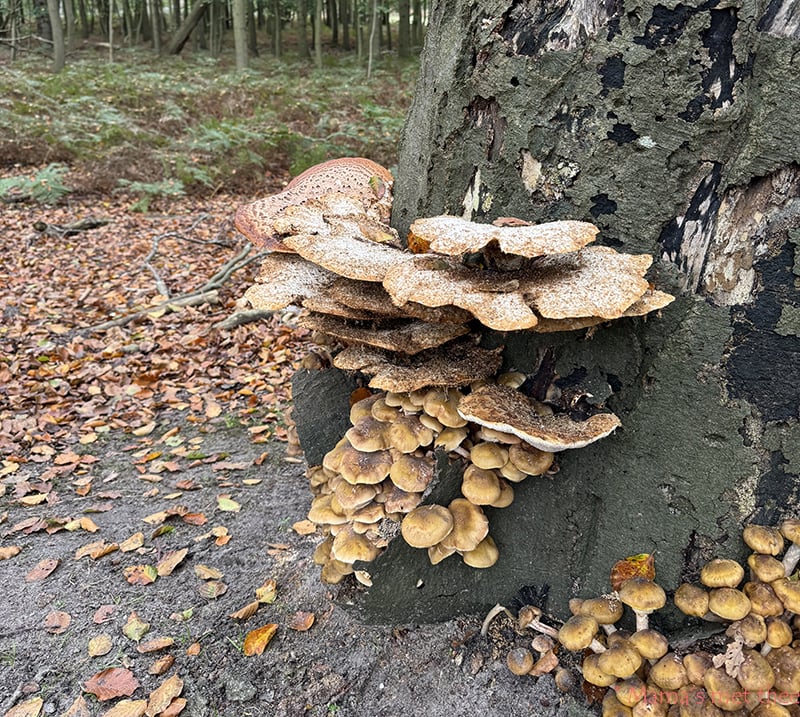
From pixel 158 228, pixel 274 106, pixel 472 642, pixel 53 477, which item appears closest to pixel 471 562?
pixel 472 642

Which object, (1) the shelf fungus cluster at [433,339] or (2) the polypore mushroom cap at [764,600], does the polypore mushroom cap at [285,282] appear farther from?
(2) the polypore mushroom cap at [764,600]

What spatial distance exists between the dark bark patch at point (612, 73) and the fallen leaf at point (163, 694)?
10.1 ft

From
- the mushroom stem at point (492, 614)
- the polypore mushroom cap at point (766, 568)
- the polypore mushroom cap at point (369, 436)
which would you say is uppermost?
the polypore mushroom cap at point (369, 436)

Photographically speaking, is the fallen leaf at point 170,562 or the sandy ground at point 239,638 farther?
the fallen leaf at point 170,562

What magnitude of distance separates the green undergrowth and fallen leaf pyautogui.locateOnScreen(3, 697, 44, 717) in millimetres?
12536

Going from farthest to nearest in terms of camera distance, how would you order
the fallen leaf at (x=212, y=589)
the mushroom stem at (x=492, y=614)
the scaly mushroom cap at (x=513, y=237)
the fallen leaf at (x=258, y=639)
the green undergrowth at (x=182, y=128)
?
the green undergrowth at (x=182, y=128), the fallen leaf at (x=212, y=589), the fallen leaf at (x=258, y=639), the mushroom stem at (x=492, y=614), the scaly mushroom cap at (x=513, y=237)

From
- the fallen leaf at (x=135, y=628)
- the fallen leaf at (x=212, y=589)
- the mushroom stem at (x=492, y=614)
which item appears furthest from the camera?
the fallen leaf at (x=212, y=589)

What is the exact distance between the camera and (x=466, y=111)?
241 centimetres

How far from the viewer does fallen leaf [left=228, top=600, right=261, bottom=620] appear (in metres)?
2.90

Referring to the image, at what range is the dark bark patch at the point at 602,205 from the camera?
2.07 metres

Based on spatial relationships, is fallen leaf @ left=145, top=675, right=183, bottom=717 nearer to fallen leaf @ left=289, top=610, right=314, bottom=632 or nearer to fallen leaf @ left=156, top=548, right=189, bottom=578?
fallen leaf @ left=289, top=610, right=314, bottom=632

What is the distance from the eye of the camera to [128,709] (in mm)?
2488

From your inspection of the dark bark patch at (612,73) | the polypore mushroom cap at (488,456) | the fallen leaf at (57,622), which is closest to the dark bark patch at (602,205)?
the dark bark patch at (612,73)

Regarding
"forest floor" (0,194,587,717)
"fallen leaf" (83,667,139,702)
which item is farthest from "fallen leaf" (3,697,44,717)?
"fallen leaf" (83,667,139,702)
